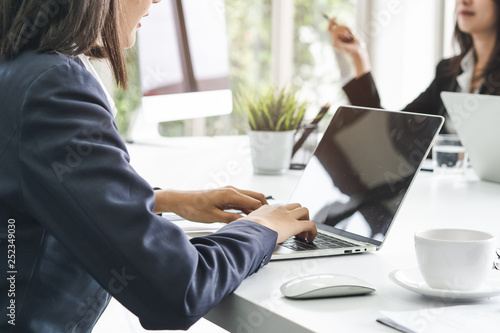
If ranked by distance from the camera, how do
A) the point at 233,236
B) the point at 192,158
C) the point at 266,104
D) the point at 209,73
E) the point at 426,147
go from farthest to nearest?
the point at 209,73, the point at 192,158, the point at 266,104, the point at 426,147, the point at 233,236

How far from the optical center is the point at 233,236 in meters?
0.81

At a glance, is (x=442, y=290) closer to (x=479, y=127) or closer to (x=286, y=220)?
(x=286, y=220)

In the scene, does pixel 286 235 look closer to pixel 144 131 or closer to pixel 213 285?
pixel 213 285

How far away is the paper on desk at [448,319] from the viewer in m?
0.64

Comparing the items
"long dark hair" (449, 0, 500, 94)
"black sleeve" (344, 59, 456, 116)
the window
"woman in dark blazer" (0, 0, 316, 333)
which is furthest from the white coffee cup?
the window

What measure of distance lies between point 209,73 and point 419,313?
1.56 metres

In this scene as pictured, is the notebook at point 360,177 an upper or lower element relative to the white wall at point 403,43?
upper

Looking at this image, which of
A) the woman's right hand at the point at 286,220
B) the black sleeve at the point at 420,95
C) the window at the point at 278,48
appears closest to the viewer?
the woman's right hand at the point at 286,220

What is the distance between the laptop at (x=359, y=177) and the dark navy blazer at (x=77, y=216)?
247 mm

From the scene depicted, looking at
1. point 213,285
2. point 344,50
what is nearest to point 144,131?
point 344,50

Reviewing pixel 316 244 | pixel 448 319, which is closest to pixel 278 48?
pixel 316 244

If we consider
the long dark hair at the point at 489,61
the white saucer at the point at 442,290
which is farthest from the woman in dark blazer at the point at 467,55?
the white saucer at the point at 442,290

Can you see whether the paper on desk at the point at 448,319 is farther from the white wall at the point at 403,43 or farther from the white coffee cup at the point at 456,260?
the white wall at the point at 403,43

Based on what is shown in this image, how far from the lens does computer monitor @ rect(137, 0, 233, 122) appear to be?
6.57 feet
